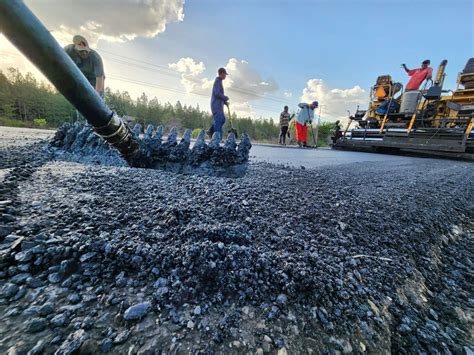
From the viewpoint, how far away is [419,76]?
8.50 meters

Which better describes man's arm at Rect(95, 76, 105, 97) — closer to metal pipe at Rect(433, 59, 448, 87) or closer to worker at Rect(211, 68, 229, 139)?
worker at Rect(211, 68, 229, 139)

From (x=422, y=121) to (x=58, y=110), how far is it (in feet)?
131

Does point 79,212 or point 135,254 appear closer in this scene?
point 135,254

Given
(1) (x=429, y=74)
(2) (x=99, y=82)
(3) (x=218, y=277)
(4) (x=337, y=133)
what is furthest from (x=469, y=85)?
(2) (x=99, y=82)

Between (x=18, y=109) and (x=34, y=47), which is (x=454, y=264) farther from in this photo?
(x=18, y=109)

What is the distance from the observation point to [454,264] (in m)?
1.08

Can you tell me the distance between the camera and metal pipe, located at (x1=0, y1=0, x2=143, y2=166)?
0.92 meters

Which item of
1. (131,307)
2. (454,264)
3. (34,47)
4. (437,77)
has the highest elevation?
(437,77)

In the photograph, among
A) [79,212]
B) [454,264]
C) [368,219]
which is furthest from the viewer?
[368,219]

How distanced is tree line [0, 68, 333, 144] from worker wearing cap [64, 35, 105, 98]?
600 inches

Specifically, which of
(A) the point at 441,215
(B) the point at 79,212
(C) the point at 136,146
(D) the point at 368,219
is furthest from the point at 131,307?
(C) the point at 136,146

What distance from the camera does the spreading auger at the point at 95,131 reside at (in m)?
0.98

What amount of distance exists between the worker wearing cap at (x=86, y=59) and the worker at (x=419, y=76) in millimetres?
10575

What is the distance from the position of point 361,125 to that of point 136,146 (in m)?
10.6
